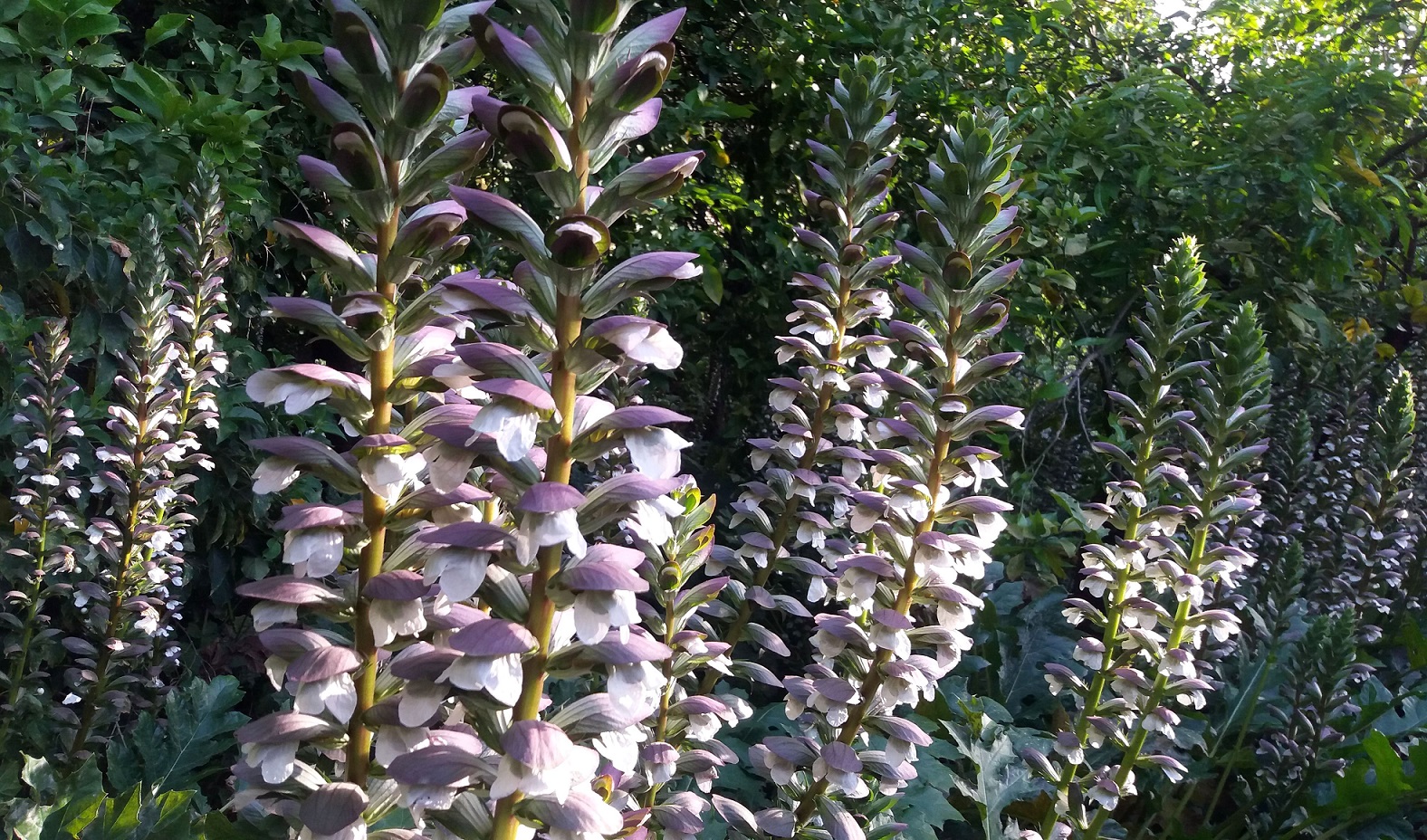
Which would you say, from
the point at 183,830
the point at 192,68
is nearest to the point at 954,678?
the point at 183,830

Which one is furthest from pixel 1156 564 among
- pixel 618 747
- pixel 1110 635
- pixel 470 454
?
pixel 470 454

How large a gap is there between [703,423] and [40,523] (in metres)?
3.18

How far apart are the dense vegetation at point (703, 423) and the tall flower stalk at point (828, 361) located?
0.02 meters

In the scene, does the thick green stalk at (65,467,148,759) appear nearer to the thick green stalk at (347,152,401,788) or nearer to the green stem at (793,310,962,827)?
the thick green stalk at (347,152,401,788)

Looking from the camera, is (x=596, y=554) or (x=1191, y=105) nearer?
(x=596, y=554)

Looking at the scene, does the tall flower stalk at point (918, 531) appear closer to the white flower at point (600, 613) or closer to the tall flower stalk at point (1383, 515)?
the white flower at point (600, 613)

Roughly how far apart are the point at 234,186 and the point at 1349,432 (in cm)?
509

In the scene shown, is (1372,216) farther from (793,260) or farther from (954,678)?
(954,678)

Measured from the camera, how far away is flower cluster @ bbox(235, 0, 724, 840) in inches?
37.4

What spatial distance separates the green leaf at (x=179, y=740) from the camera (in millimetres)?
2533

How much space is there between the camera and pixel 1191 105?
4355mm

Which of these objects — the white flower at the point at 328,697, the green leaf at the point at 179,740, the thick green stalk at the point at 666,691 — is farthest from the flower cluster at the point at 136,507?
the white flower at the point at 328,697

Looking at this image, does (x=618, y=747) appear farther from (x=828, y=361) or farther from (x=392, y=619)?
(x=828, y=361)

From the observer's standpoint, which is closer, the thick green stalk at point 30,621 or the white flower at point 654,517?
the white flower at point 654,517
